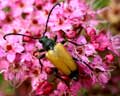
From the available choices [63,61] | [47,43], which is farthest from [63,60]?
[47,43]

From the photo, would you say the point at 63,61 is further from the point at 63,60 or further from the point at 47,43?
the point at 47,43

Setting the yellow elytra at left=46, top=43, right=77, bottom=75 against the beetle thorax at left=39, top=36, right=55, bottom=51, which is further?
the beetle thorax at left=39, top=36, right=55, bottom=51

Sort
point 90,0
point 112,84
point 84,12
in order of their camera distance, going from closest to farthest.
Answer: point 84,12, point 90,0, point 112,84

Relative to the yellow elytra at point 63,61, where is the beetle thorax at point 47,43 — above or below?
above

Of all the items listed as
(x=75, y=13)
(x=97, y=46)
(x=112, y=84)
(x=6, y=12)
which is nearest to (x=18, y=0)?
(x=6, y=12)

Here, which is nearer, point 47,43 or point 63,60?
point 63,60

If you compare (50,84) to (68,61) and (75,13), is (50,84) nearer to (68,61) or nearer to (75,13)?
(68,61)

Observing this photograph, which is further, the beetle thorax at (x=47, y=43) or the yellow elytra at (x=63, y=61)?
the beetle thorax at (x=47, y=43)

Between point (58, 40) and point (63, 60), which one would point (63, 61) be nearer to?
point (63, 60)
